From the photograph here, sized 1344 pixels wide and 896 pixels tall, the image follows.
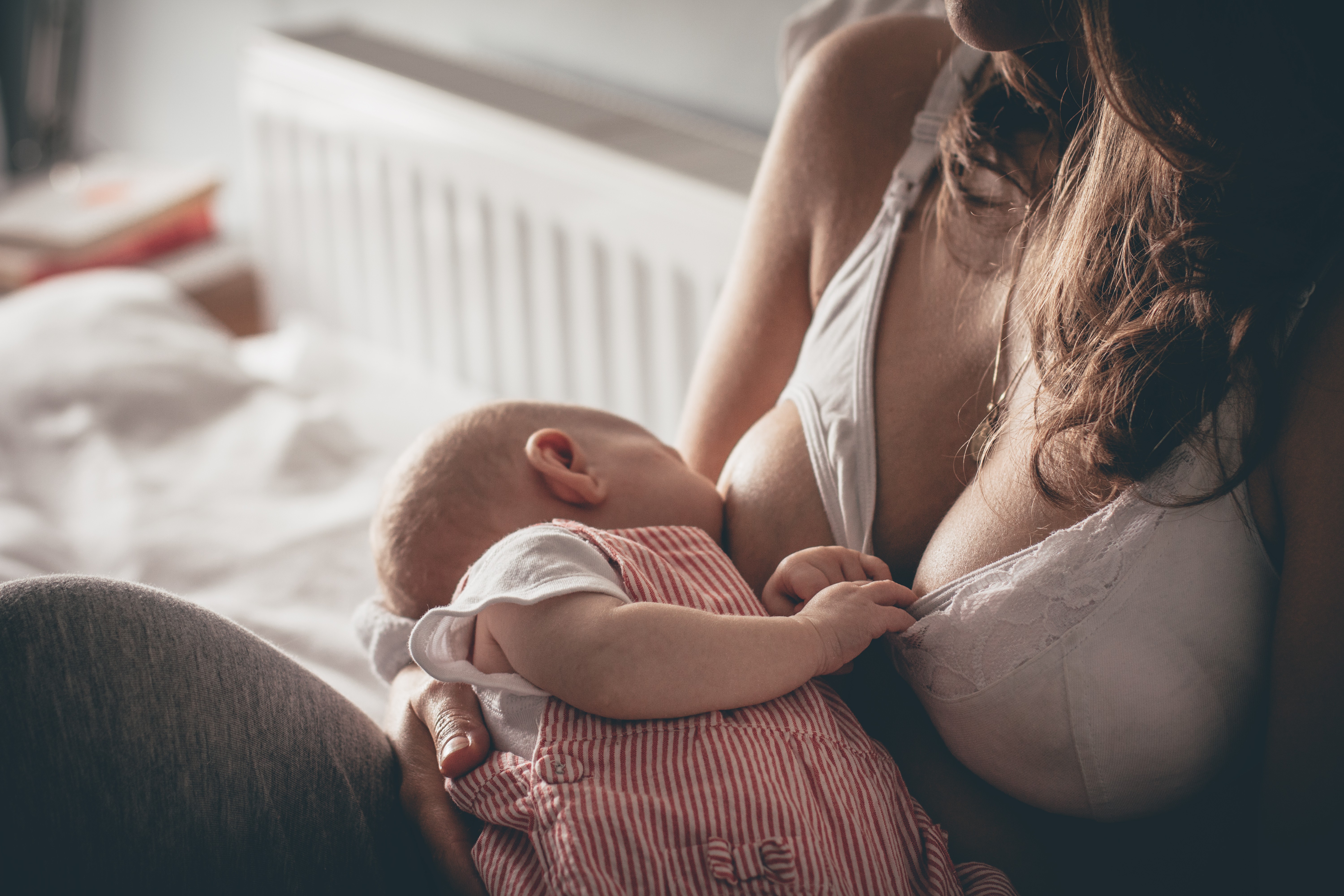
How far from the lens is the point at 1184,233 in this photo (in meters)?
0.60

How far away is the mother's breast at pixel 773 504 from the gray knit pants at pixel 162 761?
0.29m

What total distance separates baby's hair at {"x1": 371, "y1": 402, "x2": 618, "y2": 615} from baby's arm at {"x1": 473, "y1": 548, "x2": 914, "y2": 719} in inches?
4.6

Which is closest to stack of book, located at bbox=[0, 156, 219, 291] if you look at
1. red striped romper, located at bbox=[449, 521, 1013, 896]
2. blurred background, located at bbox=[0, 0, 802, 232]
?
blurred background, located at bbox=[0, 0, 802, 232]

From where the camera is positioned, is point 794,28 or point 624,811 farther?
point 794,28

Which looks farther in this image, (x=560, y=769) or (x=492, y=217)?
(x=492, y=217)

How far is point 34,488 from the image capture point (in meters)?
1.31

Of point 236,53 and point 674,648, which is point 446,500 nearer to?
point 674,648

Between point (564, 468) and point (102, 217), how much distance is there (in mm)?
1693

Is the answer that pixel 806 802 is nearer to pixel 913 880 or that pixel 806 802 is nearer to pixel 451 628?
pixel 913 880

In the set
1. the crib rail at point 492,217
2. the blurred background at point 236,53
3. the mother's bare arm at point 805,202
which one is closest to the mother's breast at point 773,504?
the mother's bare arm at point 805,202

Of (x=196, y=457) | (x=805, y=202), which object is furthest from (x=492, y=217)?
(x=805, y=202)

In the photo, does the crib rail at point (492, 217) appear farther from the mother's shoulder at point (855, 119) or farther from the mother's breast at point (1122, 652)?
the mother's breast at point (1122, 652)

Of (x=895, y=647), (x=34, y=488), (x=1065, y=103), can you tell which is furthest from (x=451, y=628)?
(x=34, y=488)

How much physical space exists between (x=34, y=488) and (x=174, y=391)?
20cm
